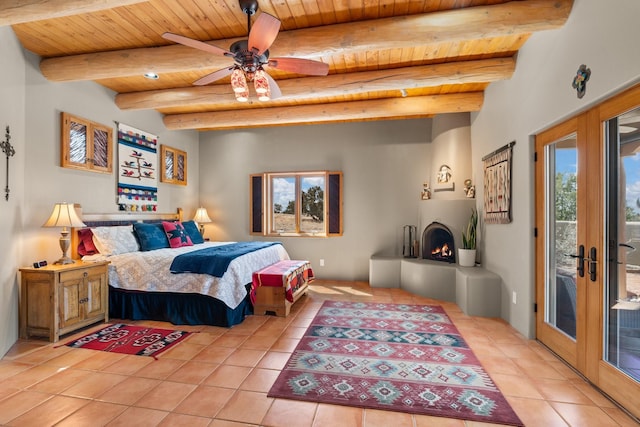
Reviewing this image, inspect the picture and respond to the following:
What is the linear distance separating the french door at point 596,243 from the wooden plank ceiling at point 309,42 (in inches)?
41.4

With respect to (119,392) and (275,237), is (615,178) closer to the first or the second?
(119,392)

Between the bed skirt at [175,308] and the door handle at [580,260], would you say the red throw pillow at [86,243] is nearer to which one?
the bed skirt at [175,308]

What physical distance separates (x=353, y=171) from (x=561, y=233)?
3579 mm

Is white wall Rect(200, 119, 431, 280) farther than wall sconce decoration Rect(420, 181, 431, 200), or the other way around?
white wall Rect(200, 119, 431, 280)

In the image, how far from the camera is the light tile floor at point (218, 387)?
1908 millimetres

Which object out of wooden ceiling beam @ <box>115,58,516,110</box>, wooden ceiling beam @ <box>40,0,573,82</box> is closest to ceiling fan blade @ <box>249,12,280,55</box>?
wooden ceiling beam @ <box>40,0,573,82</box>

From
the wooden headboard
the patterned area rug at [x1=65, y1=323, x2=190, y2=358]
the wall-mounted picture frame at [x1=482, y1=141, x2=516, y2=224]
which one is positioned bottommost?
the patterned area rug at [x1=65, y1=323, x2=190, y2=358]

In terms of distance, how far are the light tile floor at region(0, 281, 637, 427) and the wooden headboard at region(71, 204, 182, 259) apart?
1.17 meters

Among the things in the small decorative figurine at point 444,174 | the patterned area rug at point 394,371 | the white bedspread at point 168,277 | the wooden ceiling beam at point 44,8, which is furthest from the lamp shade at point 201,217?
the small decorative figurine at point 444,174

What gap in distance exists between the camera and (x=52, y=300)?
3020 millimetres

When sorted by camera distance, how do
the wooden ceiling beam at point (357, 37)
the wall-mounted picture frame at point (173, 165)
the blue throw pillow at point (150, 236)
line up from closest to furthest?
Result: the wooden ceiling beam at point (357, 37) < the blue throw pillow at point (150, 236) < the wall-mounted picture frame at point (173, 165)

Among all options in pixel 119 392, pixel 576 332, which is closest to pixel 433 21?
pixel 576 332

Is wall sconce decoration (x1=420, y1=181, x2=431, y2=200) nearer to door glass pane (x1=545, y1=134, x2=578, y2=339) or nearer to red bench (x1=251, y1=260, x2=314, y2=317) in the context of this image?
door glass pane (x1=545, y1=134, x2=578, y2=339)

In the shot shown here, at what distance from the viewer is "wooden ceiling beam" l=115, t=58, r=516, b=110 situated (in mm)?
3509
